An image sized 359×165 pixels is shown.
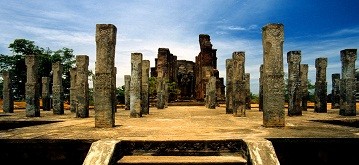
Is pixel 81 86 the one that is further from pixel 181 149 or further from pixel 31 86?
pixel 181 149

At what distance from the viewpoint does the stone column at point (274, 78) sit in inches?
289

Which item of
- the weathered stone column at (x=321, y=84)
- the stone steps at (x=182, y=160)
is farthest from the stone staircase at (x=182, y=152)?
the weathered stone column at (x=321, y=84)

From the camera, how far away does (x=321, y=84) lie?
13.9 metres

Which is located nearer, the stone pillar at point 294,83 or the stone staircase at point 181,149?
the stone staircase at point 181,149

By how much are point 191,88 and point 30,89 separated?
96.4 feet

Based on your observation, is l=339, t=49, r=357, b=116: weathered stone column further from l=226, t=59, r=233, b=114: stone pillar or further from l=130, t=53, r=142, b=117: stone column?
l=130, t=53, r=142, b=117: stone column

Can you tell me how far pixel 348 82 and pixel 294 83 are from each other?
7.16ft

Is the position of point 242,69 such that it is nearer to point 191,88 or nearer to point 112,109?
point 112,109

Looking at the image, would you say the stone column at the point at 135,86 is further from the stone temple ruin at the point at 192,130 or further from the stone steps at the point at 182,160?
the stone steps at the point at 182,160

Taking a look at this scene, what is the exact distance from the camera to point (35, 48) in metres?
31.3

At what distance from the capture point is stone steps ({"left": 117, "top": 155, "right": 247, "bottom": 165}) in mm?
4328

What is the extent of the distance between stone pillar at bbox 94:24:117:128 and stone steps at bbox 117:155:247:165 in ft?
9.70

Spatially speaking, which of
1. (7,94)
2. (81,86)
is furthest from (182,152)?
(7,94)

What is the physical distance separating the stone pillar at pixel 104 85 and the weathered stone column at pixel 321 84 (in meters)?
10.6
